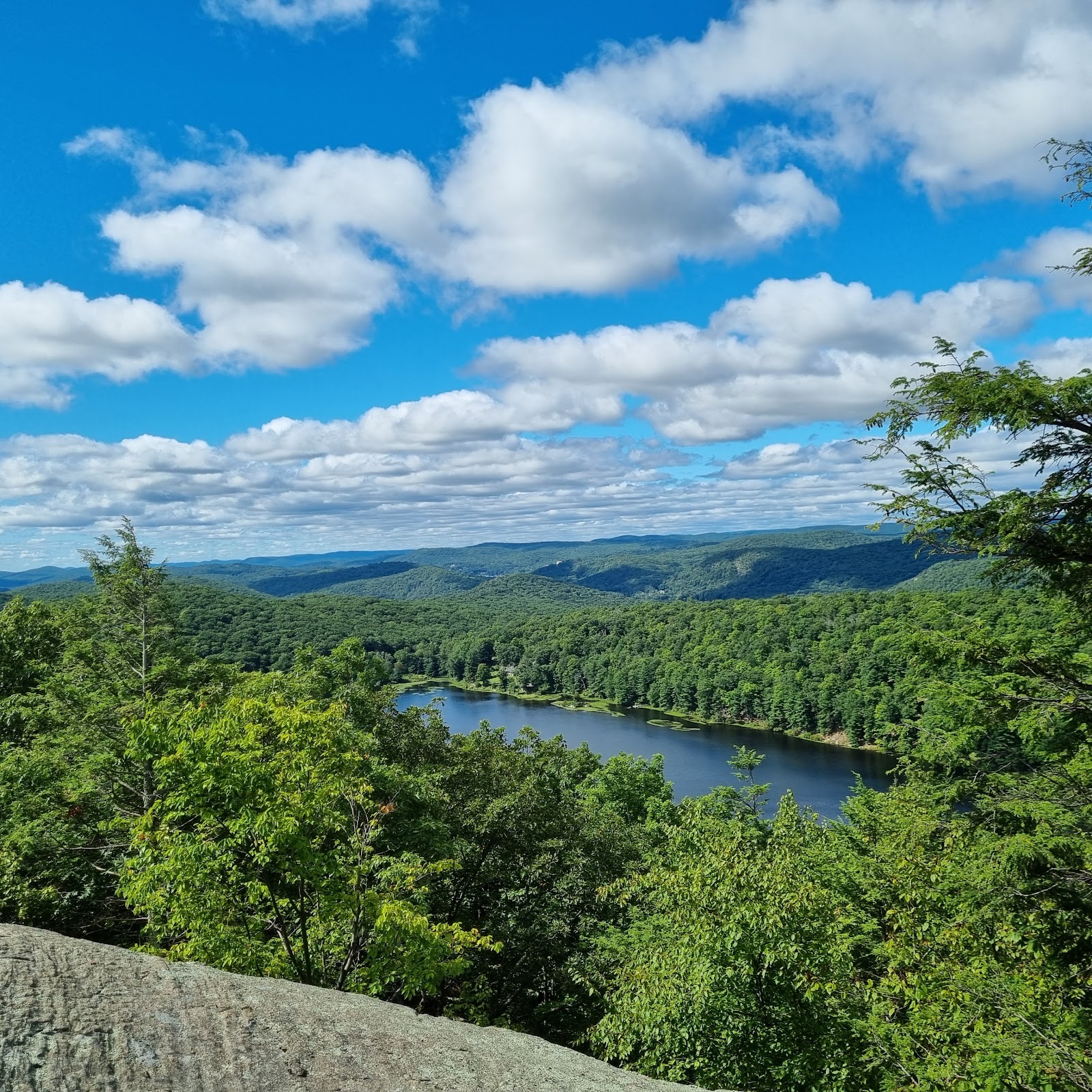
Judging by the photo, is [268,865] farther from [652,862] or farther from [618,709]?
[618,709]

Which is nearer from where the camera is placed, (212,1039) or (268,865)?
(212,1039)

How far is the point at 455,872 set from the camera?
20.4 m

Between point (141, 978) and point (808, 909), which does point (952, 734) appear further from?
point (141, 978)

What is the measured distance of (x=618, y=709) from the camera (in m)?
117

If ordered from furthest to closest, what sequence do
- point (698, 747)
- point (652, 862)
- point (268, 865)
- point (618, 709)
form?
point (618, 709) < point (698, 747) < point (652, 862) < point (268, 865)

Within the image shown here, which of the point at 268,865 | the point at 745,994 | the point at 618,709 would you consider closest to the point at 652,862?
the point at 745,994

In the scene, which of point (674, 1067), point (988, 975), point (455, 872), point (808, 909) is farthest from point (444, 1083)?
point (455, 872)

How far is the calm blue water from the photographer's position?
6303 centimetres

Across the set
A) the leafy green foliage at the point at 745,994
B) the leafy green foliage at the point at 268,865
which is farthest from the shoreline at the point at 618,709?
the leafy green foliage at the point at 745,994

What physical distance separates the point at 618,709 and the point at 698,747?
3540cm

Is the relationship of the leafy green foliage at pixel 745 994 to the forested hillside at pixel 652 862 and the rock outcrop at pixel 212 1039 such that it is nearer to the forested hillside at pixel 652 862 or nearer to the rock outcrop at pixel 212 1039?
the forested hillside at pixel 652 862

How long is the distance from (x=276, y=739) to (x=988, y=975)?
11.9 m

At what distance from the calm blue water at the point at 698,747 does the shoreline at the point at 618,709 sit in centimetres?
126

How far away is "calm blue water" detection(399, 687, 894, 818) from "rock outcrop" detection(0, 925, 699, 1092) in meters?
40.7
